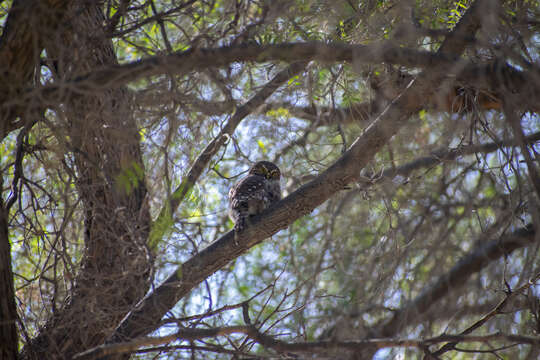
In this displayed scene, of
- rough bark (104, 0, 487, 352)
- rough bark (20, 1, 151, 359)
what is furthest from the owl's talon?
rough bark (20, 1, 151, 359)

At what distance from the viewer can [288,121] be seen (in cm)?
450

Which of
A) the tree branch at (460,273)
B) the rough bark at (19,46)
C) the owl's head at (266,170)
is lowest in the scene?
the tree branch at (460,273)

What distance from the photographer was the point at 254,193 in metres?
4.34

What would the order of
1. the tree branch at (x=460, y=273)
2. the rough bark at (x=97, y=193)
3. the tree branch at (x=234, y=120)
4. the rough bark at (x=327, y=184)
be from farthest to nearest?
the tree branch at (x=460, y=273) → the tree branch at (x=234, y=120) → the rough bark at (x=327, y=184) → the rough bark at (x=97, y=193)

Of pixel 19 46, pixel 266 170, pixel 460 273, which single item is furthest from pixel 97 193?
pixel 460 273

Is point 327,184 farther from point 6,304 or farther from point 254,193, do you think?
A: point 6,304

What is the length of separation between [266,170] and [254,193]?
84 cm

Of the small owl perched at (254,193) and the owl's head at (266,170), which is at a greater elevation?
the owl's head at (266,170)

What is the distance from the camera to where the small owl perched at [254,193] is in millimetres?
4055

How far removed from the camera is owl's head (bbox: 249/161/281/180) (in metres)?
5.12

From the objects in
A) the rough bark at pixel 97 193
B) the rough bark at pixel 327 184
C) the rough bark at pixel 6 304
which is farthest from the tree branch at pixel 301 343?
the rough bark at pixel 327 184

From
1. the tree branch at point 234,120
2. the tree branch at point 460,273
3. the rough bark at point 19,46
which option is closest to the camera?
the rough bark at point 19,46

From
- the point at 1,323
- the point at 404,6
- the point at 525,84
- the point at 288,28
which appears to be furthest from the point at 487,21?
the point at 1,323

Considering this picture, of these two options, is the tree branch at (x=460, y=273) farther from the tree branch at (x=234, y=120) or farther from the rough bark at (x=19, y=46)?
the rough bark at (x=19, y=46)
